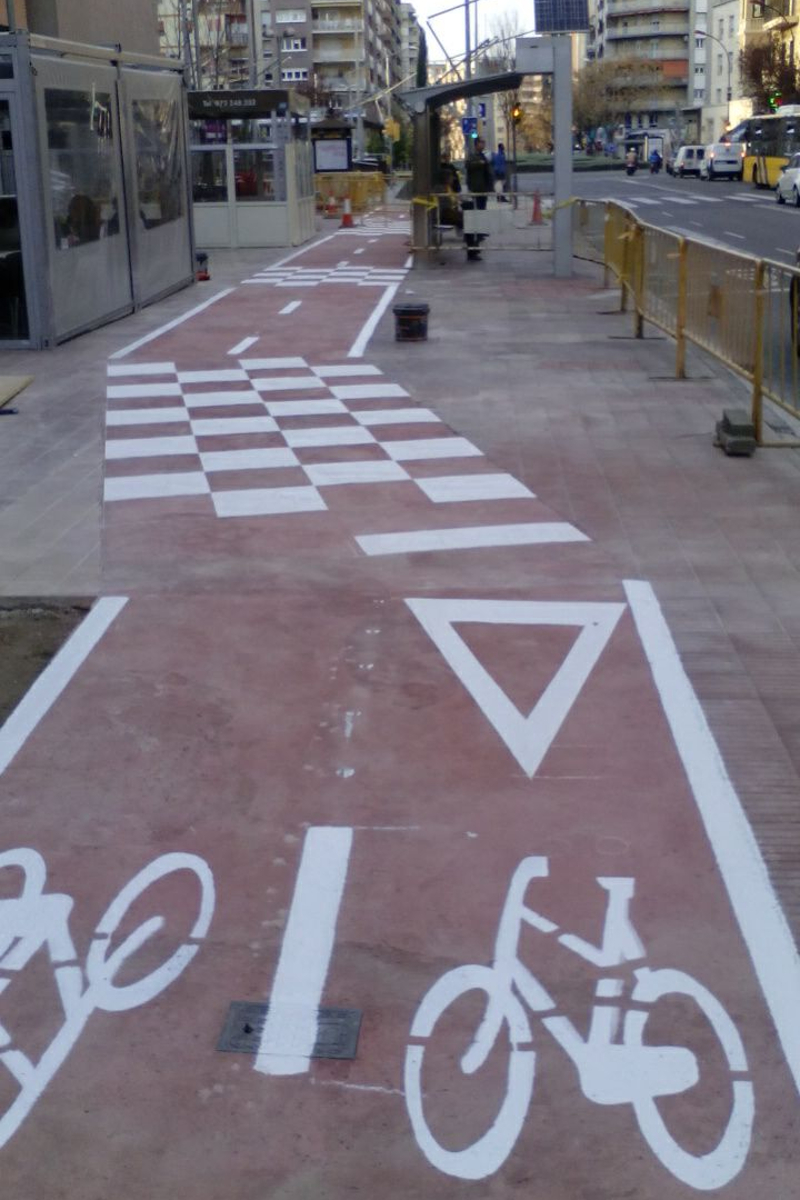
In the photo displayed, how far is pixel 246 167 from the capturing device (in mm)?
31578

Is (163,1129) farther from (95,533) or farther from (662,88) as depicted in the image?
(662,88)

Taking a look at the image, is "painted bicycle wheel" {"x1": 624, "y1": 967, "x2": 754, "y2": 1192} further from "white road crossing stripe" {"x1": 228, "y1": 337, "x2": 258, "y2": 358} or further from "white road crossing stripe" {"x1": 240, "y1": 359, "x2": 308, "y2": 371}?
"white road crossing stripe" {"x1": 228, "y1": 337, "x2": 258, "y2": 358}

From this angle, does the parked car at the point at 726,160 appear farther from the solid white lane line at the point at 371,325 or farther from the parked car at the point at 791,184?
the solid white lane line at the point at 371,325

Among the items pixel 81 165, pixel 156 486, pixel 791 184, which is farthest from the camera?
pixel 791 184

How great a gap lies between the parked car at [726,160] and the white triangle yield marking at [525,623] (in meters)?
65.0

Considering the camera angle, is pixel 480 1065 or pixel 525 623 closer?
pixel 480 1065

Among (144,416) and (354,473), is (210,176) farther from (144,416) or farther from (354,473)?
(354,473)

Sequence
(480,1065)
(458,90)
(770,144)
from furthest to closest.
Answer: (770,144) → (458,90) → (480,1065)

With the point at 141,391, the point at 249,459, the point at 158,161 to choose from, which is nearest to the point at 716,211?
the point at 158,161

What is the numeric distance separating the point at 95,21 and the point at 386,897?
28399 millimetres

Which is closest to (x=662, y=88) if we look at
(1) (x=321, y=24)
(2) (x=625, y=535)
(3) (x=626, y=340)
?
(1) (x=321, y=24)

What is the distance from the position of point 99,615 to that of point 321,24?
122 m

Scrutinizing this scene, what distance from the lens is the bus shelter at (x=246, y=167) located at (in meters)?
30.6

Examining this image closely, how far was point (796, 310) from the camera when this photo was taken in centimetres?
1072
